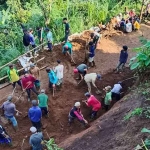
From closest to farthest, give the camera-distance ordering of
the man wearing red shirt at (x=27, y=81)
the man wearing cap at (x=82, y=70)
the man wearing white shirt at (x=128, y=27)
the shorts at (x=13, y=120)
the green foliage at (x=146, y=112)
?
the green foliage at (x=146, y=112) → the shorts at (x=13, y=120) → the man wearing red shirt at (x=27, y=81) → the man wearing cap at (x=82, y=70) → the man wearing white shirt at (x=128, y=27)

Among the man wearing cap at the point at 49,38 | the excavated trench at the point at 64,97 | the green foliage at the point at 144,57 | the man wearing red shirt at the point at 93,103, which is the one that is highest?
the green foliage at the point at 144,57

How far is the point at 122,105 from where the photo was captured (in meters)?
10.9

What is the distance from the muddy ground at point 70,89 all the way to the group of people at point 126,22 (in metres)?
0.36

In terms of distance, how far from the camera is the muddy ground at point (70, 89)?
11203 mm

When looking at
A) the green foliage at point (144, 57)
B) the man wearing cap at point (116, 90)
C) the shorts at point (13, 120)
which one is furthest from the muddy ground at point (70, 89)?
the green foliage at point (144, 57)

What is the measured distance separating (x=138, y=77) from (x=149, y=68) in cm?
85

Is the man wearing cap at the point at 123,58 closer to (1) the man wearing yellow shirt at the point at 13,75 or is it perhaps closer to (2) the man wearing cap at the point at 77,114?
(2) the man wearing cap at the point at 77,114

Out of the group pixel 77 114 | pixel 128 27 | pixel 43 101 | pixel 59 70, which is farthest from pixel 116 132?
pixel 128 27

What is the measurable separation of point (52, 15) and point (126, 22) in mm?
4160

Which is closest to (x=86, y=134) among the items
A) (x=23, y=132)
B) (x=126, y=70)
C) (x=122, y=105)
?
(x=122, y=105)

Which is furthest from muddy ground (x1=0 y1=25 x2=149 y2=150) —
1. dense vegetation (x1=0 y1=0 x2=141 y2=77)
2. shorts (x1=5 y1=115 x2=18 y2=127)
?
dense vegetation (x1=0 y1=0 x2=141 y2=77)

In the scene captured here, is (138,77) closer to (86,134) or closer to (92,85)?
(92,85)

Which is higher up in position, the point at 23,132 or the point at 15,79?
the point at 15,79

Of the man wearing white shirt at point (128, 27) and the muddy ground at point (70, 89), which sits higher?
the man wearing white shirt at point (128, 27)
